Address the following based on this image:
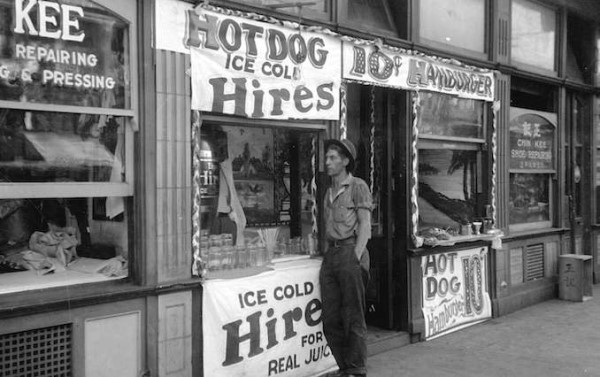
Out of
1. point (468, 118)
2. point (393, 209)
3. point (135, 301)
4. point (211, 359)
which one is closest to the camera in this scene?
point (135, 301)

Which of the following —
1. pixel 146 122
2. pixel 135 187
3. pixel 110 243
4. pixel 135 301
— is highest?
pixel 146 122

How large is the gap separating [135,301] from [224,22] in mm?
2295

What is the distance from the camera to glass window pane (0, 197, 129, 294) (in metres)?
4.11

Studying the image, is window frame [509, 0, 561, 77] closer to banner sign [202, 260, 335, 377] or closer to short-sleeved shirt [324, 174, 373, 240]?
short-sleeved shirt [324, 174, 373, 240]

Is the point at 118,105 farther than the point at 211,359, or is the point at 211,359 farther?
the point at 211,359

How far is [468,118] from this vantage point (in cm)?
764

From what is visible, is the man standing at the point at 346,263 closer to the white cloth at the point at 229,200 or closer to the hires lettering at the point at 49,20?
the white cloth at the point at 229,200

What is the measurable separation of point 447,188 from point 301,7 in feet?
11.4

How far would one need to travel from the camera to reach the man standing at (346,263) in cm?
509

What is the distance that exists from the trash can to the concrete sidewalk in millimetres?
945

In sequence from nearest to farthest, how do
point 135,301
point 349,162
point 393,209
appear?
point 135,301 < point 349,162 < point 393,209

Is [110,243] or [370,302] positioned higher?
[110,243]

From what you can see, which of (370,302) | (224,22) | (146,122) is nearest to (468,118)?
(370,302)

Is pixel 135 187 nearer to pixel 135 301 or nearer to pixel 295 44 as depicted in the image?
pixel 135 301
